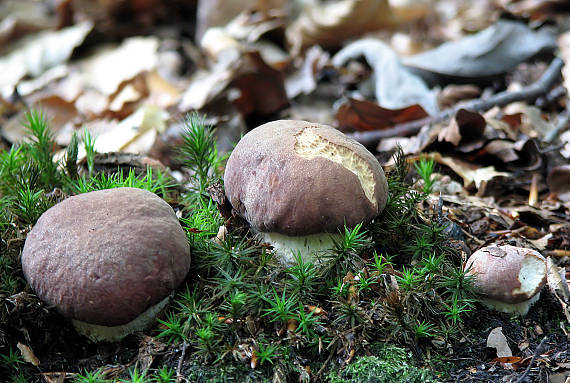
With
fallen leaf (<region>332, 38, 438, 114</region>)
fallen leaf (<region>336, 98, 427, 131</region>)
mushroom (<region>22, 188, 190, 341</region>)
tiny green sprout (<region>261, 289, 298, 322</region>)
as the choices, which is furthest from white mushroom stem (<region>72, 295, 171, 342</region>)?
fallen leaf (<region>332, 38, 438, 114</region>)

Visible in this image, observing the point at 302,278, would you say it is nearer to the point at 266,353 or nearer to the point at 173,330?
the point at 266,353

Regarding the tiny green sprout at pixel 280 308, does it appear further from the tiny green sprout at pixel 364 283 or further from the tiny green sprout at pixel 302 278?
the tiny green sprout at pixel 364 283

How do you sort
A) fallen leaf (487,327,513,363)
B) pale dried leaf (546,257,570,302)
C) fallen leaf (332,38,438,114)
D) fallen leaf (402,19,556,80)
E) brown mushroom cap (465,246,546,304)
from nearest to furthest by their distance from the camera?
fallen leaf (487,327,513,363) → brown mushroom cap (465,246,546,304) → pale dried leaf (546,257,570,302) → fallen leaf (332,38,438,114) → fallen leaf (402,19,556,80)

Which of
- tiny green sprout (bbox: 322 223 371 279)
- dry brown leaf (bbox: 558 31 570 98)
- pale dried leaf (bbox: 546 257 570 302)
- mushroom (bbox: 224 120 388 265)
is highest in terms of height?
mushroom (bbox: 224 120 388 265)

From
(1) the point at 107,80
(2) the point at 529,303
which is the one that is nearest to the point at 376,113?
(2) the point at 529,303

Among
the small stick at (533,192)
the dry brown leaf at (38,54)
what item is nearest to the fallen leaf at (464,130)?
the small stick at (533,192)

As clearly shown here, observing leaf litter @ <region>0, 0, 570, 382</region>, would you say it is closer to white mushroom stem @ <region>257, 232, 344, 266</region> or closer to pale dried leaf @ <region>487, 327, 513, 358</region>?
pale dried leaf @ <region>487, 327, 513, 358</region>
